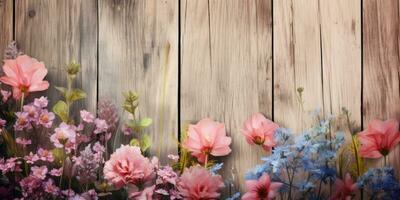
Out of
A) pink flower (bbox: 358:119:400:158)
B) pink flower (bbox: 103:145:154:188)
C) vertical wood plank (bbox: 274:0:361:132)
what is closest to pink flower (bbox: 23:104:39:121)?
pink flower (bbox: 103:145:154:188)

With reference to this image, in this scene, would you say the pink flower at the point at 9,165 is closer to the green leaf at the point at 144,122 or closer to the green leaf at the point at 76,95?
the green leaf at the point at 76,95

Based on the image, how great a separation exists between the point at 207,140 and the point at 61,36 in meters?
0.57

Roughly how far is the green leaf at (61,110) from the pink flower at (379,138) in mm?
920

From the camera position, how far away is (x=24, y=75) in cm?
188

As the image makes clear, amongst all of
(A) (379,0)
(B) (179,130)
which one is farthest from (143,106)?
(A) (379,0)

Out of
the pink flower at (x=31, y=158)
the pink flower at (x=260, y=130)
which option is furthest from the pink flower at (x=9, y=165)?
the pink flower at (x=260, y=130)

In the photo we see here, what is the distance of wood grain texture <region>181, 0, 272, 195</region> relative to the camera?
1.92m

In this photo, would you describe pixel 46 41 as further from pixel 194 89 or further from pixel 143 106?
pixel 194 89

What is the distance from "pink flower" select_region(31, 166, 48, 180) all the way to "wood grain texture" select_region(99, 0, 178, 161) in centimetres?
29

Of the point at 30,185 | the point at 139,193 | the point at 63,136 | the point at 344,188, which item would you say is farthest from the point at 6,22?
the point at 344,188

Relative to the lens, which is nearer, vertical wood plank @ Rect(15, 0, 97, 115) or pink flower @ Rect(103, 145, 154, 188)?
pink flower @ Rect(103, 145, 154, 188)

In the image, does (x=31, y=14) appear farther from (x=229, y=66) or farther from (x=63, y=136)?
(x=229, y=66)

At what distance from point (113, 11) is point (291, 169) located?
0.75 metres

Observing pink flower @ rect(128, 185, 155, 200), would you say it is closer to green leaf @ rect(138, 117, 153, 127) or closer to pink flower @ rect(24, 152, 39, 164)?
green leaf @ rect(138, 117, 153, 127)
